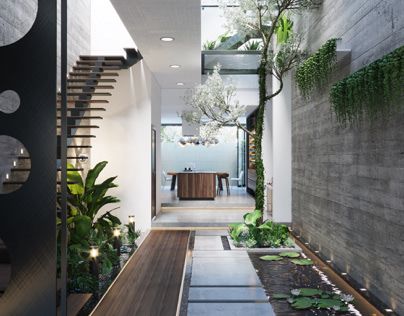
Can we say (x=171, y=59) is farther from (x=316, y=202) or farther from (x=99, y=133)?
(x=316, y=202)

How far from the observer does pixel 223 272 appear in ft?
17.2

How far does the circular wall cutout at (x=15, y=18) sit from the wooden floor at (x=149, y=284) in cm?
261

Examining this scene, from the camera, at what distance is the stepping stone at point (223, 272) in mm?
4828

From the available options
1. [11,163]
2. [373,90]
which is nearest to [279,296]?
[373,90]

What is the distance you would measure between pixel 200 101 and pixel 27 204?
5748 millimetres

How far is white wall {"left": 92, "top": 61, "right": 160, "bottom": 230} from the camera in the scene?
801cm

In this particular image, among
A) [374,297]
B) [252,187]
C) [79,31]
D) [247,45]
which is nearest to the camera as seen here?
[374,297]

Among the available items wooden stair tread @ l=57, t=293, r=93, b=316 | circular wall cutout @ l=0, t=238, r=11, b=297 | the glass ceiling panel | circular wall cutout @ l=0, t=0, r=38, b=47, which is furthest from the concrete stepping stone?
the glass ceiling panel

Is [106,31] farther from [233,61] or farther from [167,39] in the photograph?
[233,61]

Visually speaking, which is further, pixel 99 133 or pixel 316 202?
pixel 99 133

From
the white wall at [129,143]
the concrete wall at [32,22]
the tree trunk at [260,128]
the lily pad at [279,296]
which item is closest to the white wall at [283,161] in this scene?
the tree trunk at [260,128]

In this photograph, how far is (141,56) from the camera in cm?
780

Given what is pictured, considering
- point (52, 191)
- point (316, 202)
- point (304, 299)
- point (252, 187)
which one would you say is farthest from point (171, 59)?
point (252, 187)

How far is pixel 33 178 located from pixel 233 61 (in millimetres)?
8124
